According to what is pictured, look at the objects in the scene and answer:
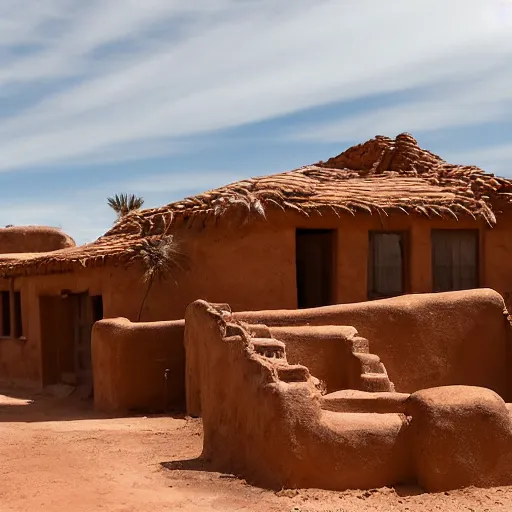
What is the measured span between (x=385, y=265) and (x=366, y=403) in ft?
22.8

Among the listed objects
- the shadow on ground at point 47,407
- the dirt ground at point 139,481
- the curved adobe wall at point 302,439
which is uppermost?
the curved adobe wall at point 302,439

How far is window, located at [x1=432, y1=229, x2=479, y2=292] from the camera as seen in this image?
44.5ft

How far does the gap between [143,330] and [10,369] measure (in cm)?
610

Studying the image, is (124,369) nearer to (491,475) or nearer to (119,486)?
(119,486)

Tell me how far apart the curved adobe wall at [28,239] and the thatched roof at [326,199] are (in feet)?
26.6

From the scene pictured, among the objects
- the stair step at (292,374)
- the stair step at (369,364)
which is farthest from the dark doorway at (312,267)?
the stair step at (292,374)

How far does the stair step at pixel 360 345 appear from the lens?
328 inches

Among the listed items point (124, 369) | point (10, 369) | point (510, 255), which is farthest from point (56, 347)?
point (510, 255)

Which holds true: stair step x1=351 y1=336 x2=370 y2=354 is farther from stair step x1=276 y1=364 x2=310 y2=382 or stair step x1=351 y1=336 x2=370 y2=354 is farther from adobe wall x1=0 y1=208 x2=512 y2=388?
adobe wall x1=0 y1=208 x2=512 y2=388

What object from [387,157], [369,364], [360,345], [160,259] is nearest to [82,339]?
[160,259]

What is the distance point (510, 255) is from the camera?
44.5 feet

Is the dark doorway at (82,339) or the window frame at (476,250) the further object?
the dark doorway at (82,339)

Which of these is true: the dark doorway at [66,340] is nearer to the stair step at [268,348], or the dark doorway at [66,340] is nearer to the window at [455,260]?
the window at [455,260]

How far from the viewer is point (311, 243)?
13828mm
